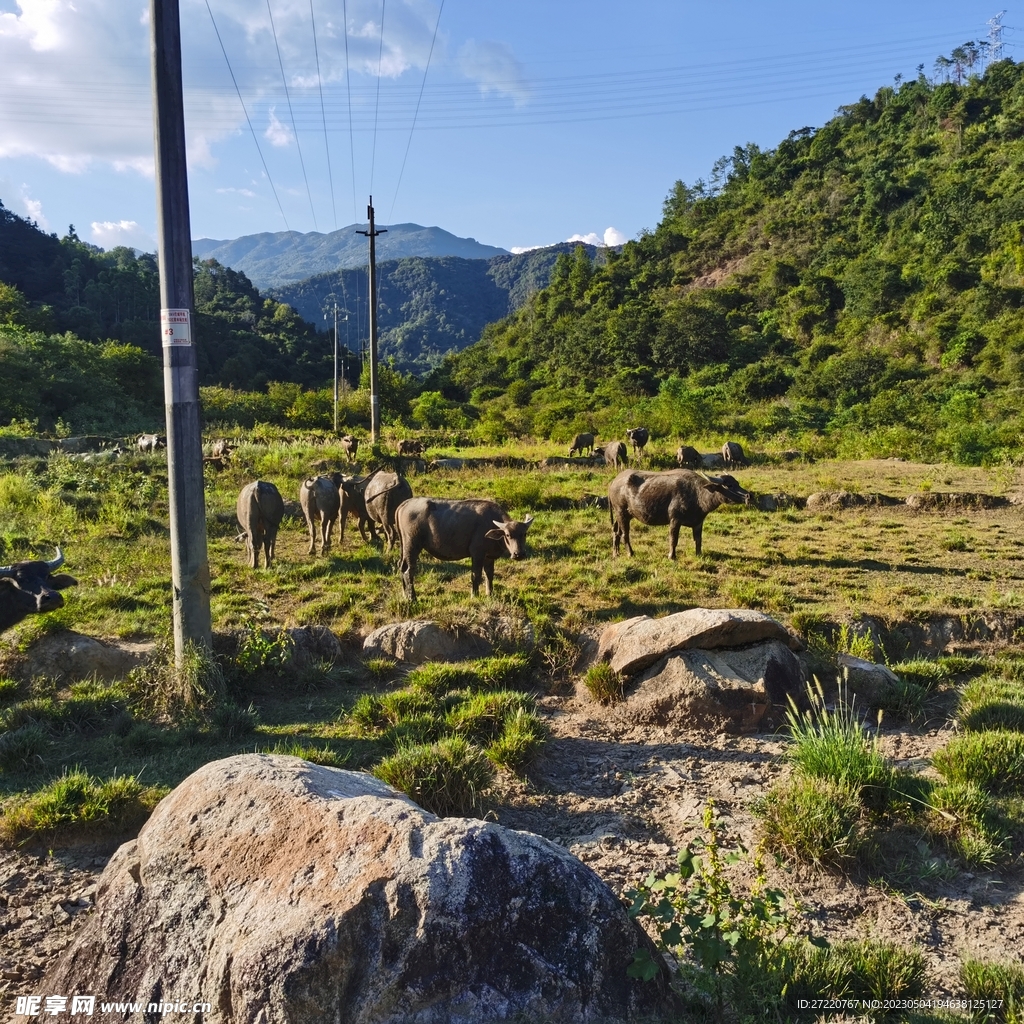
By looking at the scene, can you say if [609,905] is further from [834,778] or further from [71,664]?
[71,664]

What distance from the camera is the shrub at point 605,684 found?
23.2 ft

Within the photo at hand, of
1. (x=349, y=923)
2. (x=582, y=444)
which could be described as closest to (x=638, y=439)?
(x=582, y=444)

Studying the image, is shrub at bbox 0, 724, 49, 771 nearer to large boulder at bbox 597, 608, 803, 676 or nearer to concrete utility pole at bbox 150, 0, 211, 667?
concrete utility pole at bbox 150, 0, 211, 667

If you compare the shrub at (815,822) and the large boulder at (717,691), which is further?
the large boulder at (717,691)

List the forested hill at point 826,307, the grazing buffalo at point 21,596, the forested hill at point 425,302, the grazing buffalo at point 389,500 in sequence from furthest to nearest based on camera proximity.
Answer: the forested hill at point 425,302 → the forested hill at point 826,307 → the grazing buffalo at point 389,500 → the grazing buffalo at point 21,596

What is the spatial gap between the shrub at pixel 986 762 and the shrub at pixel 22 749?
673 cm

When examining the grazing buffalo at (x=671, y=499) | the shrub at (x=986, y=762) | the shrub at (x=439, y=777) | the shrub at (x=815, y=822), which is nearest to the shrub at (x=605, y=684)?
the shrub at (x=439, y=777)

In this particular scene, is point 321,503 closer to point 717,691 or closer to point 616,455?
point 717,691

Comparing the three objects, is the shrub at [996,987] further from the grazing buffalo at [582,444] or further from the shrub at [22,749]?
the grazing buffalo at [582,444]

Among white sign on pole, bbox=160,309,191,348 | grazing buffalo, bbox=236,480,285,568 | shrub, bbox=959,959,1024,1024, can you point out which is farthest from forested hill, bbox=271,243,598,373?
shrub, bbox=959,959,1024,1024

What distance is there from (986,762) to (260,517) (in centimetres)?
1022

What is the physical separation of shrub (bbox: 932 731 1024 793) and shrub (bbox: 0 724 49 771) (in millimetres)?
6727

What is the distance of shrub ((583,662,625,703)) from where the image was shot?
7.09 meters

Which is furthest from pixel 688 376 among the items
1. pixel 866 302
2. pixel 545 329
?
pixel 545 329
